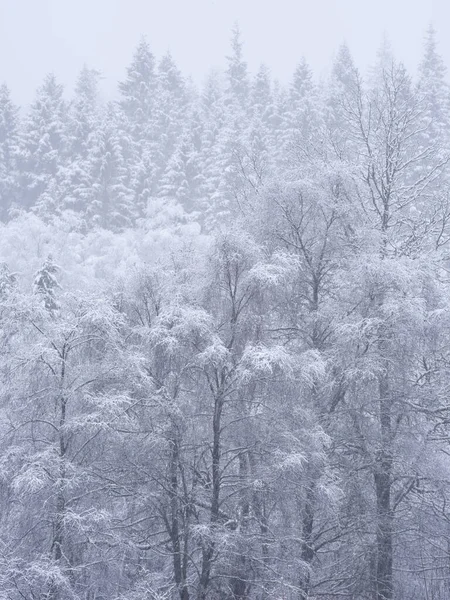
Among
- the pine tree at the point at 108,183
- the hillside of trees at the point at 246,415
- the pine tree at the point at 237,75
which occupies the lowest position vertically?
the hillside of trees at the point at 246,415

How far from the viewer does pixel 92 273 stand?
94.4ft

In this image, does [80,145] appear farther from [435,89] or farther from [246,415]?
[246,415]

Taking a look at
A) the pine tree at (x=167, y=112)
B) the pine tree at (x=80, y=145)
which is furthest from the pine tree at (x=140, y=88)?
the pine tree at (x=80, y=145)

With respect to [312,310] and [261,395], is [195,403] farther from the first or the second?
[312,310]

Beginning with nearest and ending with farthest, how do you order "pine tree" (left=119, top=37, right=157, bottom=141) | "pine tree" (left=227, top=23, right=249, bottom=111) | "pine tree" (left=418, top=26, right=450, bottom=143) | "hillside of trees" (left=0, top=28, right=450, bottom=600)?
"hillside of trees" (left=0, top=28, right=450, bottom=600)
"pine tree" (left=418, top=26, right=450, bottom=143)
"pine tree" (left=119, top=37, right=157, bottom=141)
"pine tree" (left=227, top=23, right=249, bottom=111)

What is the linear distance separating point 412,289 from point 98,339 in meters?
6.38

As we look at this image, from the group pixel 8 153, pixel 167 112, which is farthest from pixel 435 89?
pixel 8 153

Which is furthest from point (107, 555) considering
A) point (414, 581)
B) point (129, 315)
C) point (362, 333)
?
point (414, 581)

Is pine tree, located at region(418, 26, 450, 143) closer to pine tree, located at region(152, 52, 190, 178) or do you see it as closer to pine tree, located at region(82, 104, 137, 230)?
pine tree, located at region(152, 52, 190, 178)

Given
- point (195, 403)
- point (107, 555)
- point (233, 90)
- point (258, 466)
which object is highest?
point (233, 90)

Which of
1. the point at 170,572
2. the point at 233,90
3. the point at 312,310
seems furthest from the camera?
the point at 233,90

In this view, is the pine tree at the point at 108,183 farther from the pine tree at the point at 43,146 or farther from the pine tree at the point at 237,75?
the pine tree at the point at 237,75

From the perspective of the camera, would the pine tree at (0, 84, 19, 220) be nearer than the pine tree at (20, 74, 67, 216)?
No

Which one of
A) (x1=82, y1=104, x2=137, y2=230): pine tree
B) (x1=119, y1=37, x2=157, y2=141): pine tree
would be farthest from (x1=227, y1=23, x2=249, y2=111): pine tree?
(x1=82, y1=104, x2=137, y2=230): pine tree
